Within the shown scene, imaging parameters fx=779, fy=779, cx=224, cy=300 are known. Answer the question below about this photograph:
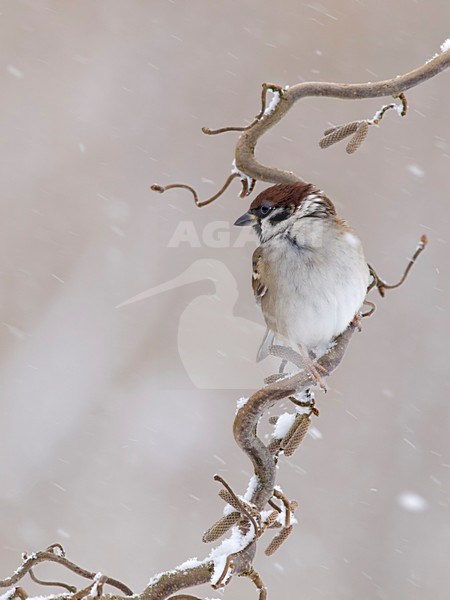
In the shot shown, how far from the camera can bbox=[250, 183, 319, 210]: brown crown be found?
1355 mm

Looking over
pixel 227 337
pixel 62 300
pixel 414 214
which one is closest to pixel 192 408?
pixel 227 337

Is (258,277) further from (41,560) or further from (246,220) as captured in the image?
(41,560)

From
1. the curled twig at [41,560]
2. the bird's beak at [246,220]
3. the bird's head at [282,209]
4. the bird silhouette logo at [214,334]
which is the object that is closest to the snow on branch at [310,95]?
the bird's head at [282,209]

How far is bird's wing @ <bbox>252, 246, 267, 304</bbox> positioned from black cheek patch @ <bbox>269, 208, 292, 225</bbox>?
0.13 meters

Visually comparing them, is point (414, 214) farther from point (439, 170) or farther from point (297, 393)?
point (297, 393)

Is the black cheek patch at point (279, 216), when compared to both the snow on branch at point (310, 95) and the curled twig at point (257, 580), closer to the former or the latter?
the snow on branch at point (310, 95)

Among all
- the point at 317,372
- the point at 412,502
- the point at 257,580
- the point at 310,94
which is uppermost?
the point at 310,94

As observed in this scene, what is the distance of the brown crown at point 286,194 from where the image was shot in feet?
4.45

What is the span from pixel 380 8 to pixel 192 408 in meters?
2.21

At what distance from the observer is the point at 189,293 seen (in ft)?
12.8

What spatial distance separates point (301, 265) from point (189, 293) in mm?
2101

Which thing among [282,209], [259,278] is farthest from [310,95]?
[259,278]

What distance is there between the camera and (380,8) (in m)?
3.82

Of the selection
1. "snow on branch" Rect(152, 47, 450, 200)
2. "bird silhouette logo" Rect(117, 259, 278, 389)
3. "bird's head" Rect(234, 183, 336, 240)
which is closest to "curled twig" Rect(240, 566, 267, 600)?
"snow on branch" Rect(152, 47, 450, 200)
